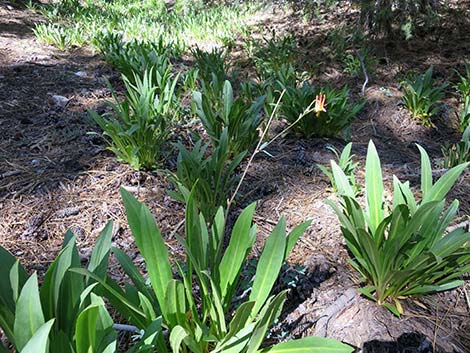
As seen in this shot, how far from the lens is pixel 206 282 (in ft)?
3.99

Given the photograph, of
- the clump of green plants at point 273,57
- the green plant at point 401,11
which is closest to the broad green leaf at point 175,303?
the clump of green plants at point 273,57

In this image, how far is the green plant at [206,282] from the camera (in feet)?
3.41

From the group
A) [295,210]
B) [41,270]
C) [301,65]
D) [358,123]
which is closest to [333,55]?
[301,65]

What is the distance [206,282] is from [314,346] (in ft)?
1.28

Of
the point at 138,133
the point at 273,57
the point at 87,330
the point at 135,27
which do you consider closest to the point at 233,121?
the point at 138,133

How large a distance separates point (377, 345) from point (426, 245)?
0.42 metres

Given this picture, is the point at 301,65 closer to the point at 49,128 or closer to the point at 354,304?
the point at 49,128

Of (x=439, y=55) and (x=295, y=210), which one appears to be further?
(x=439, y=55)

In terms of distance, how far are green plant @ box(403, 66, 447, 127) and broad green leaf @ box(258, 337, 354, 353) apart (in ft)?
10.4

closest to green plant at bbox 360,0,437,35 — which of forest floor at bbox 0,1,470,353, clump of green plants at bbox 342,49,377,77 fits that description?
clump of green plants at bbox 342,49,377,77

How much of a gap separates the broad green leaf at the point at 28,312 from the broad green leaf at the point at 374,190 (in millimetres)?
1225

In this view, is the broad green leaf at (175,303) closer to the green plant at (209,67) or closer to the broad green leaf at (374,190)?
the broad green leaf at (374,190)

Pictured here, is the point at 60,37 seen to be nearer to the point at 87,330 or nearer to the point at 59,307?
the point at 59,307

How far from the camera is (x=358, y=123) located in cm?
371
